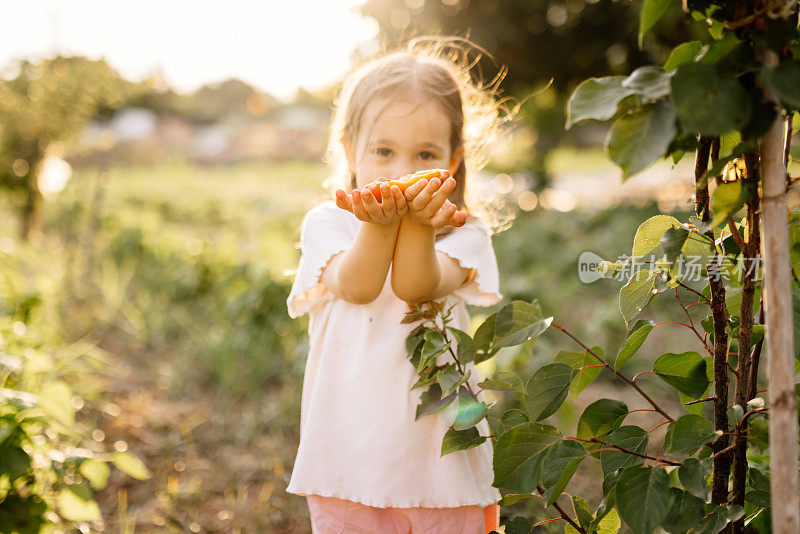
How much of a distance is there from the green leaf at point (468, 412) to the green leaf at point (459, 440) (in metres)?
0.02

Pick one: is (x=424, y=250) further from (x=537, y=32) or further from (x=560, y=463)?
(x=537, y=32)

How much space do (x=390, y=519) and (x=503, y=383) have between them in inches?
18.7

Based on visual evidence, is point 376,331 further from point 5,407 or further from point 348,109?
point 5,407

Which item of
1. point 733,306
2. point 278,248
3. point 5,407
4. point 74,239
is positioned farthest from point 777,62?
point 74,239

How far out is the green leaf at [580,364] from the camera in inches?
41.2

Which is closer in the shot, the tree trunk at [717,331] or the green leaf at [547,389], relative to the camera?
the tree trunk at [717,331]

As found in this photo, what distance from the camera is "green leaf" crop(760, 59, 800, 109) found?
630mm

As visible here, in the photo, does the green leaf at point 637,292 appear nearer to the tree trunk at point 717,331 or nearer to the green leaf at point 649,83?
the tree trunk at point 717,331

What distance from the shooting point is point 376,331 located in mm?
1334

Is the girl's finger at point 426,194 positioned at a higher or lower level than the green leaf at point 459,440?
higher

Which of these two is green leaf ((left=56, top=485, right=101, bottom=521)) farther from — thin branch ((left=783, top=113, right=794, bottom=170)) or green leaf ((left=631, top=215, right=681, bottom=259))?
thin branch ((left=783, top=113, right=794, bottom=170))

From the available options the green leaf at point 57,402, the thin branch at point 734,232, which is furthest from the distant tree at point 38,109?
the thin branch at point 734,232

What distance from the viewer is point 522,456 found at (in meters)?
0.93

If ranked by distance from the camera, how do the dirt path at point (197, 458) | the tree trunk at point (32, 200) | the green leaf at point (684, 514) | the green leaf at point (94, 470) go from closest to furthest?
the green leaf at point (684, 514), the green leaf at point (94, 470), the dirt path at point (197, 458), the tree trunk at point (32, 200)
